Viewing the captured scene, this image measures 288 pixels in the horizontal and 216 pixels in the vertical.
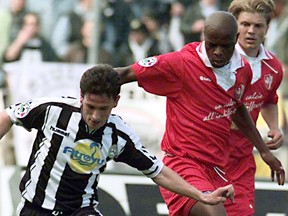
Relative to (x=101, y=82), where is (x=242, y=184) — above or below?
below

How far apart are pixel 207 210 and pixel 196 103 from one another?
0.71 m

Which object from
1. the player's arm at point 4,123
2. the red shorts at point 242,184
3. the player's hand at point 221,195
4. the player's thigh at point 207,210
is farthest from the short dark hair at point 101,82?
the red shorts at point 242,184

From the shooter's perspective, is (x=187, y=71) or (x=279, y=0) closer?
(x=187, y=71)

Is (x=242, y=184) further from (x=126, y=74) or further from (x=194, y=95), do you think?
(x=126, y=74)

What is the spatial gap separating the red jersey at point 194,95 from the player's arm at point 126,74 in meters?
0.03

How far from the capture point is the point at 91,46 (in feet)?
40.2

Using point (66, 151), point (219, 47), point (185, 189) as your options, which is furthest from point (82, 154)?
point (219, 47)

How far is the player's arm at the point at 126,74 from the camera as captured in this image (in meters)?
6.91

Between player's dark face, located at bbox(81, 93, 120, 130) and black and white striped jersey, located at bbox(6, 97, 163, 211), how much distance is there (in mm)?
170

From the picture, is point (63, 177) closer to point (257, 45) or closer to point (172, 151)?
point (172, 151)

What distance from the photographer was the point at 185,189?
639 centimetres

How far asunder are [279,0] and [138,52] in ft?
5.68

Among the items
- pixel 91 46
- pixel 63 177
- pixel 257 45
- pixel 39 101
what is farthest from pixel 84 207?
pixel 91 46

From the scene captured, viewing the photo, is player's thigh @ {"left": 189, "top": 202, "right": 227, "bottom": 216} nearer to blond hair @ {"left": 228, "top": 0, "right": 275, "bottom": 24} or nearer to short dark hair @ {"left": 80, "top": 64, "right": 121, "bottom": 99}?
short dark hair @ {"left": 80, "top": 64, "right": 121, "bottom": 99}
